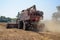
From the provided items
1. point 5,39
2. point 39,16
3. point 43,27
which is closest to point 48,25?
point 43,27

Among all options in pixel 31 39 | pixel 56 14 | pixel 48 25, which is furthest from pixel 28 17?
pixel 56 14

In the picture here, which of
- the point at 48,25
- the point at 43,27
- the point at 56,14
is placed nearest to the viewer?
the point at 43,27

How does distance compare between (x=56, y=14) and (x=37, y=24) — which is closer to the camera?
(x=37, y=24)

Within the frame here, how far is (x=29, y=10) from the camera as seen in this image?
19031 mm

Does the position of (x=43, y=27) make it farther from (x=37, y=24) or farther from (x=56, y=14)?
(x=56, y=14)

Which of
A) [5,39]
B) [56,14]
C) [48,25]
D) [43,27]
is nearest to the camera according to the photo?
[5,39]

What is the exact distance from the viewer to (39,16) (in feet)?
60.7

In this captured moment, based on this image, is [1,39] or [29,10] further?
[29,10]

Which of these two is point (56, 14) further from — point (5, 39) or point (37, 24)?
point (5, 39)

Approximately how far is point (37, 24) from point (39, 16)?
1.55 meters

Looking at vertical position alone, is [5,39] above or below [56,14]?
below

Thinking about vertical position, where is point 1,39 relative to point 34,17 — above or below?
below

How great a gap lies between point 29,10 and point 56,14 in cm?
1167

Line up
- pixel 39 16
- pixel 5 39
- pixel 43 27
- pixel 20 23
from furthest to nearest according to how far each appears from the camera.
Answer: pixel 20 23 < pixel 43 27 < pixel 39 16 < pixel 5 39
